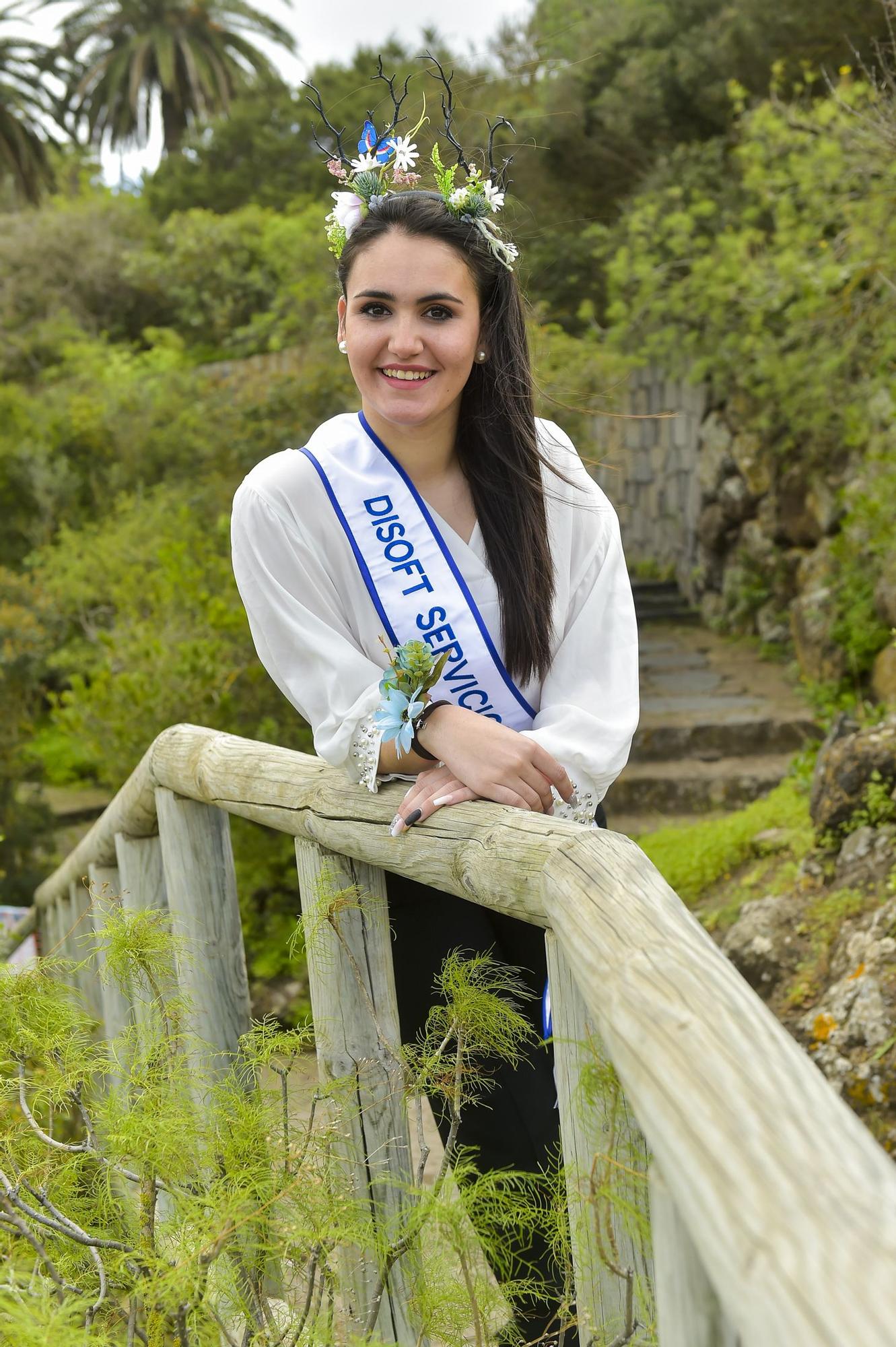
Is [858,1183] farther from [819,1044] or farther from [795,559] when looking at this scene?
[795,559]

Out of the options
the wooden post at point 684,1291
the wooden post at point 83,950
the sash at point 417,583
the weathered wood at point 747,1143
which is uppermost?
the sash at point 417,583

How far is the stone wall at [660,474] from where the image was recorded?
37.4ft

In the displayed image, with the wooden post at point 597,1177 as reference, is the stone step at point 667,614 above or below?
above

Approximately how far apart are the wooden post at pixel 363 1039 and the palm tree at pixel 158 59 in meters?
20.6

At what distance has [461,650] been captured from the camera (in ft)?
5.80

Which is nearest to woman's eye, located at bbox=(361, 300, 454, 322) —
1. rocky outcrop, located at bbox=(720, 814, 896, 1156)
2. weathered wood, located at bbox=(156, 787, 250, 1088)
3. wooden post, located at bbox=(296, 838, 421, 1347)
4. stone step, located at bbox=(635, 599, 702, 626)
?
wooden post, located at bbox=(296, 838, 421, 1347)

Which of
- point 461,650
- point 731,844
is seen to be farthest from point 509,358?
point 731,844

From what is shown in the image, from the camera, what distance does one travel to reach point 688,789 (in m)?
7.24

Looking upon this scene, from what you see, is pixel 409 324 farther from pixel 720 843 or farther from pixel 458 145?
pixel 720 843

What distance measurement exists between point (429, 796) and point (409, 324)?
0.73 meters

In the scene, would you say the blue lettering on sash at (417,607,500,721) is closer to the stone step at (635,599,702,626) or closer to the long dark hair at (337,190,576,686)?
the long dark hair at (337,190,576,686)

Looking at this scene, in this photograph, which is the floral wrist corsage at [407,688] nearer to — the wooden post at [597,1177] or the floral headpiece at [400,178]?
the wooden post at [597,1177]

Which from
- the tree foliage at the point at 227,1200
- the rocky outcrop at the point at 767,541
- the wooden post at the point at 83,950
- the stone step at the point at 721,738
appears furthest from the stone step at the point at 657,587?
the tree foliage at the point at 227,1200

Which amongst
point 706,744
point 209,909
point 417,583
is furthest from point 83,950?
point 706,744
